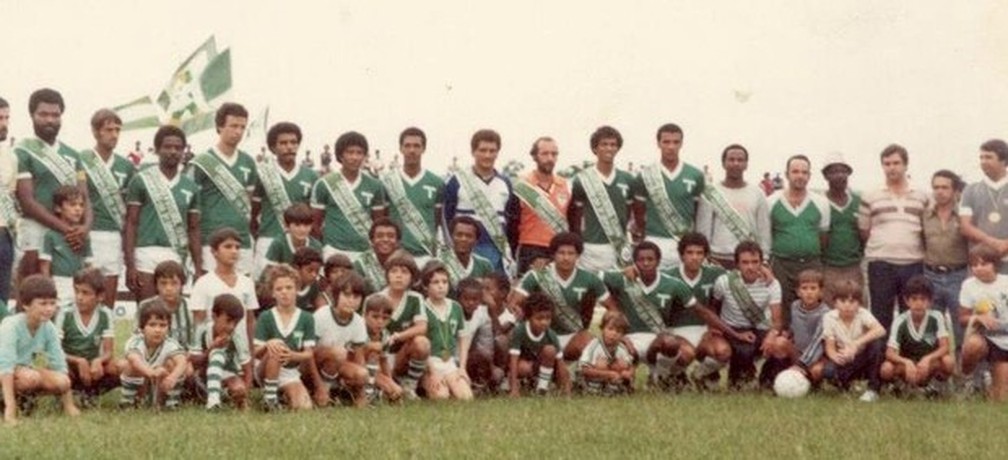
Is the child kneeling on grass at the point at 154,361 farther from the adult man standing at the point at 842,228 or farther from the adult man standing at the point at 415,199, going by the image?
the adult man standing at the point at 842,228

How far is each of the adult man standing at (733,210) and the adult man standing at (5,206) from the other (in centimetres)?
494

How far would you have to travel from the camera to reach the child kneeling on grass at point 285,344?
773cm

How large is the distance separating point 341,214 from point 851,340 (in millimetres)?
3695

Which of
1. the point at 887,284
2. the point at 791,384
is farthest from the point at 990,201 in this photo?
the point at 791,384

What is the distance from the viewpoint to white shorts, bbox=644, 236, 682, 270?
9.80 metres

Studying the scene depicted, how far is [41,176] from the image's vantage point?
28.1 ft

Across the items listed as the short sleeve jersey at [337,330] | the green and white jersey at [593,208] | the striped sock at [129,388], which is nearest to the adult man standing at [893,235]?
the green and white jersey at [593,208]

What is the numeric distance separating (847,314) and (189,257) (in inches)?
181

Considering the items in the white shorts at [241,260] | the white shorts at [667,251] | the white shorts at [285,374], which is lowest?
the white shorts at [285,374]

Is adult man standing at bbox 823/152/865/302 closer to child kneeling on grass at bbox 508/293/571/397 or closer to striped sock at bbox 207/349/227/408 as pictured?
child kneeling on grass at bbox 508/293/571/397

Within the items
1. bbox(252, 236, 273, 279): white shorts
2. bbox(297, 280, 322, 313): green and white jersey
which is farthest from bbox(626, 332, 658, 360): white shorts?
bbox(252, 236, 273, 279): white shorts

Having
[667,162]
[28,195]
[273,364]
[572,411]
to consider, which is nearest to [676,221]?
[667,162]

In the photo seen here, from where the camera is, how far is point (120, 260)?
895cm

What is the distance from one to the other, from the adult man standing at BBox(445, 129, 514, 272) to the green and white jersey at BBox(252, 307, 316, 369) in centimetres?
208
